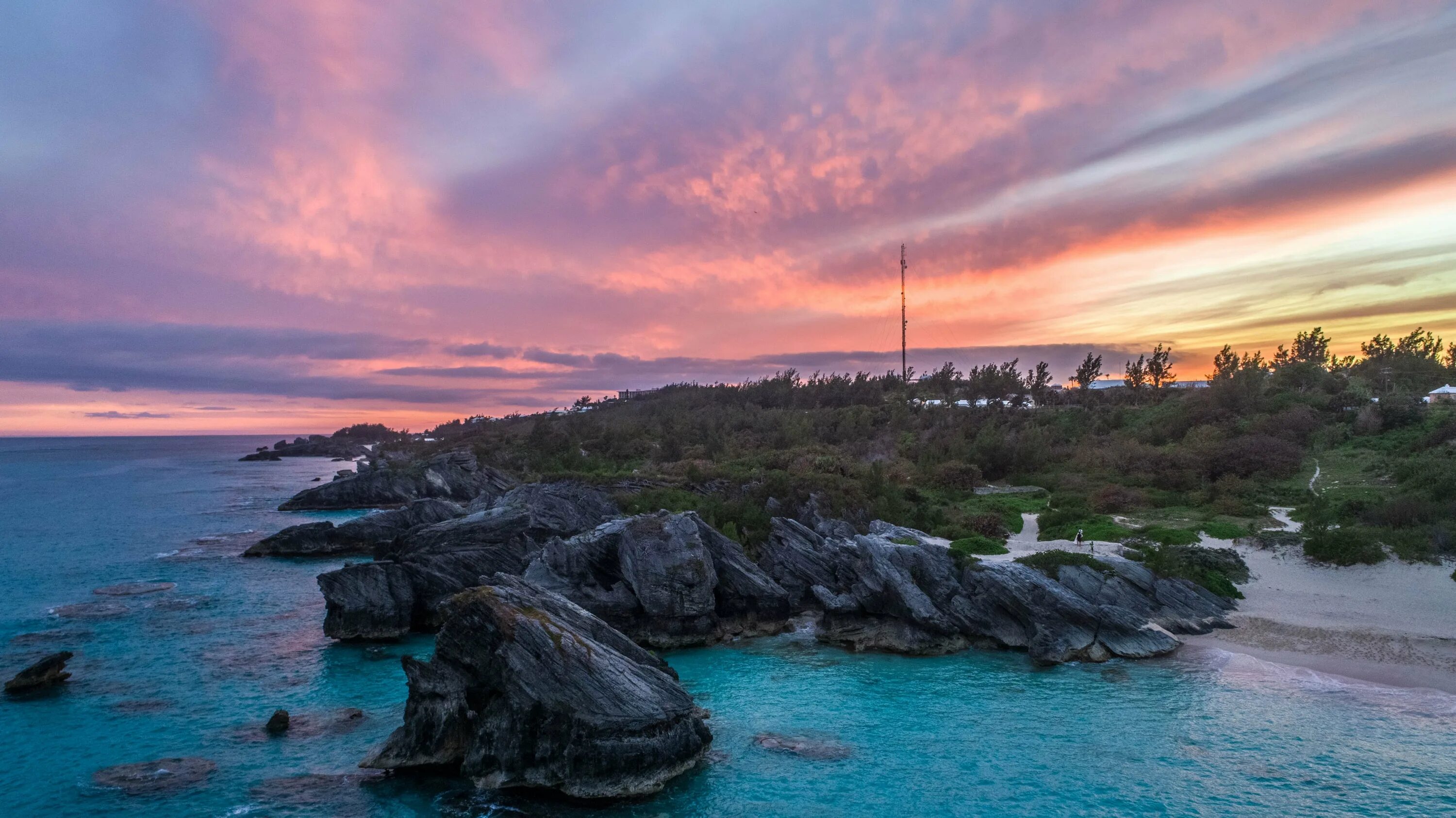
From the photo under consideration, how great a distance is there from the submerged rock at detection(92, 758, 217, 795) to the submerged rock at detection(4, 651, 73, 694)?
34.3 feet

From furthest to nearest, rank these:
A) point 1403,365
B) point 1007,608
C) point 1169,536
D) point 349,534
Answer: point 1403,365 < point 349,534 < point 1169,536 < point 1007,608

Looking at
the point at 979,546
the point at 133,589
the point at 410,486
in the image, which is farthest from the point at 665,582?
the point at 410,486

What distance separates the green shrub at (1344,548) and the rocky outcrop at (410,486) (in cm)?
7408

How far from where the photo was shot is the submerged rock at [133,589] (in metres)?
45.6

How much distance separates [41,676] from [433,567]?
15.3m

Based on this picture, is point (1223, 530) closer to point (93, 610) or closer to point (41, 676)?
point (41, 676)

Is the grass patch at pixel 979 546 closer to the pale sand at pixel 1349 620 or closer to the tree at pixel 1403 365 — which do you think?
the pale sand at pixel 1349 620

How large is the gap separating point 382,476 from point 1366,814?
9885 centimetres

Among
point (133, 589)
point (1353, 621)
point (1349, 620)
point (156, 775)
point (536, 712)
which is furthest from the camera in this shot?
point (133, 589)

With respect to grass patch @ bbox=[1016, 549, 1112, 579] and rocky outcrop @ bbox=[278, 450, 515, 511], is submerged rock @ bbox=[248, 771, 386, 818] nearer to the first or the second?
grass patch @ bbox=[1016, 549, 1112, 579]

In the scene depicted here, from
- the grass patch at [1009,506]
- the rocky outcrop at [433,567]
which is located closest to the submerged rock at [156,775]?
the rocky outcrop at [433,567]

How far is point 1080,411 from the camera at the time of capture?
285ft

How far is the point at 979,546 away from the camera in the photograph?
40.9 meters

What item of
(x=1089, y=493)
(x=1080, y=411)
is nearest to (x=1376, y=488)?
(x=1089, y=493)
